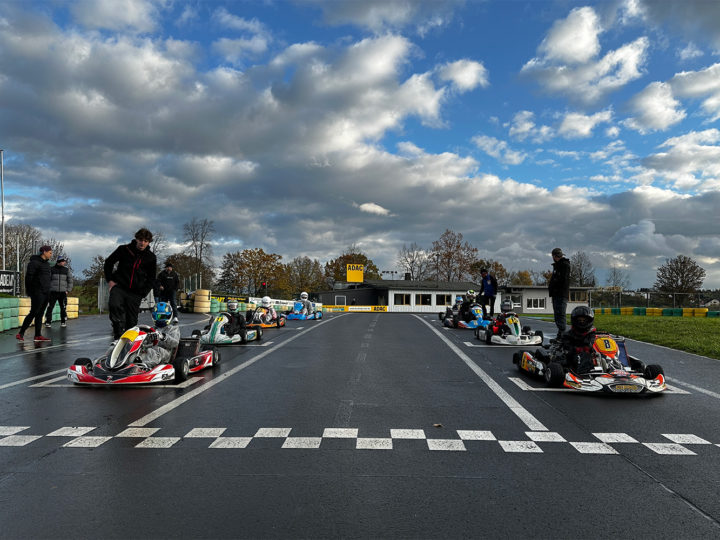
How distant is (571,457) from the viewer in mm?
4180

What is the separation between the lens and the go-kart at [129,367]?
6980 mm

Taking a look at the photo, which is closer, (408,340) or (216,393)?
(216,393)

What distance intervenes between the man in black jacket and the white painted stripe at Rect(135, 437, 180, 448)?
4124 mm

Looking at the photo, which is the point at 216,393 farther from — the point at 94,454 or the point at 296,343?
the point at 296,343

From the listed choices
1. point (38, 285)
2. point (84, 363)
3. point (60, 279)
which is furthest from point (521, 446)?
point (60, 279)

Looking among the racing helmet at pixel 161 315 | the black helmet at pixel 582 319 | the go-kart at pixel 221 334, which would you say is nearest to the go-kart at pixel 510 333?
the black helmet at pixel 582 319

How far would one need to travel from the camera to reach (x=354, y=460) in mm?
4027

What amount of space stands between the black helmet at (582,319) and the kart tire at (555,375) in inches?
27.6

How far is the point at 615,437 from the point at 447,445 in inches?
63.6

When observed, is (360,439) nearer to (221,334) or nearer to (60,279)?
(221,334)

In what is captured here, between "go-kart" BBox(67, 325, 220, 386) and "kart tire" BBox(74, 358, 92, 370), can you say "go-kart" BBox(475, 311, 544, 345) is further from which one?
"kart tire" BBox(74, 358, 92, 370)

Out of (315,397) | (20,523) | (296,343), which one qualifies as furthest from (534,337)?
(20,523)

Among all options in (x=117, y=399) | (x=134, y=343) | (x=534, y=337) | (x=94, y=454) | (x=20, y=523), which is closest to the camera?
(x=20, y=523)

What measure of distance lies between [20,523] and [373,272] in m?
99.8
